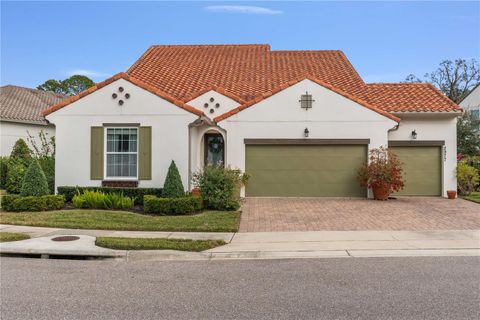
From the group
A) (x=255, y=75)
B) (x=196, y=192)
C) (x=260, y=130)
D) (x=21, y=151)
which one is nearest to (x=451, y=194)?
(x=260, y=130)

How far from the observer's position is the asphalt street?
492cm

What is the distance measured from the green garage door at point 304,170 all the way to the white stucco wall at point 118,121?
3.43 metres

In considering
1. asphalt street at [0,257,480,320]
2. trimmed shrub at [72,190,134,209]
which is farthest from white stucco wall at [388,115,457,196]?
trimmed shrub at [72,190,134,209]

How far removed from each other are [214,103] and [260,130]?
2890mm

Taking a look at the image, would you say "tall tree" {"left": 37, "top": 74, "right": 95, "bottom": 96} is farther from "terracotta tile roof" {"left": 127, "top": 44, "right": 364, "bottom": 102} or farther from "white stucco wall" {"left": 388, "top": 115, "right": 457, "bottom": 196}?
"white stucco wall" {"left": 388, "top": 115, "right": 457, "bottom": 196}

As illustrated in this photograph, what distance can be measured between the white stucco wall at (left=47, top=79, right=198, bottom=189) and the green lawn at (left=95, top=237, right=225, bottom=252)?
5.86 m

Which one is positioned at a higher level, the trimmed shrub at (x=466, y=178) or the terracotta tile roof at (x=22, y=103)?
the terracotta tile roof at (x=22, y=103)

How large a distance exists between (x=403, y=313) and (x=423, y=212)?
904 cm

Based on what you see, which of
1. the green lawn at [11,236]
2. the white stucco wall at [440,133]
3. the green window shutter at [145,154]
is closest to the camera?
the green lawn at [11,236]

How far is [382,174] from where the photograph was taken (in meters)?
15.7

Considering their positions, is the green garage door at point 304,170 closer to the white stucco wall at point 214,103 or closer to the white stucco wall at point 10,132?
the white stucco wall at point 214,103

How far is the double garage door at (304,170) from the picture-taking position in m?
16.8

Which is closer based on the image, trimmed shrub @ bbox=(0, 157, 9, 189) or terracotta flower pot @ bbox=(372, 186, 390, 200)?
terracotta flower pot @ bbox=(372, 186, 390, 200)

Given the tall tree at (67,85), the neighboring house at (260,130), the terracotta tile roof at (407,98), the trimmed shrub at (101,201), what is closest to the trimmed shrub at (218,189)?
the neighboring house at (260,130)
